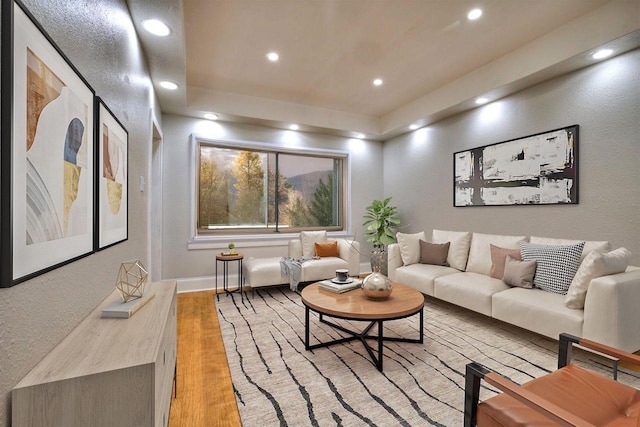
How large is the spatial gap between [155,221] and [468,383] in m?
3.95

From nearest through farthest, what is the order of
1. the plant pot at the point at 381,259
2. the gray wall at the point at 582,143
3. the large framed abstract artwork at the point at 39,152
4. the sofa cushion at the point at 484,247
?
the large framed abstract artwork at the point at 39,152
the gray wall at the point at 582,143
the sofa cushion at the point at 484,247
the plant pot at the point at 381,259

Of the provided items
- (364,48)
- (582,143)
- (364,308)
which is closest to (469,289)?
(364,308)

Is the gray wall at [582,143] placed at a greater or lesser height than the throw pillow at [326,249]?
greater

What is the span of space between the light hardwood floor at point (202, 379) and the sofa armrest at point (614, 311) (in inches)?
97.0

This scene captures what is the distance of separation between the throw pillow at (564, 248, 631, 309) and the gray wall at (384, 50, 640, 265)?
0.60m

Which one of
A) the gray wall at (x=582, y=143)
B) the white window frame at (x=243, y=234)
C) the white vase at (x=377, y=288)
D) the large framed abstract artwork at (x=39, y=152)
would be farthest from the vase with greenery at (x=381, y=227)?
the large framed abstract artwork at (x=39, y=152)

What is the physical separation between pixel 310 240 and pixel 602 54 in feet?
12.9

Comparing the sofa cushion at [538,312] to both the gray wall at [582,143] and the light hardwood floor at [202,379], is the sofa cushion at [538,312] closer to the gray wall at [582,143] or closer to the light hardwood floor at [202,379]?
the gray wall at [582,143]

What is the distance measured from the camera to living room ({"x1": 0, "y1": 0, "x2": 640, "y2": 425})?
111 centimetres

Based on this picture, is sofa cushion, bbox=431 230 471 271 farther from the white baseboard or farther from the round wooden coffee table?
the white baseboard

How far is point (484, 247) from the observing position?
3.56 metres

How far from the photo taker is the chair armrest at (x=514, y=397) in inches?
36.9

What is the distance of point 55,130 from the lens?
1061 millimetres

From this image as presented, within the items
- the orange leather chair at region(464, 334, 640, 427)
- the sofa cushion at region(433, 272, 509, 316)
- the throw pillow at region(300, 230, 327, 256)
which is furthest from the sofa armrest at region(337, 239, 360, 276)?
the orange leather chair at region(464, 334, 640, 427)
